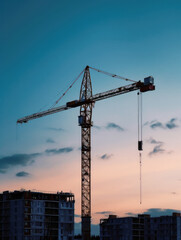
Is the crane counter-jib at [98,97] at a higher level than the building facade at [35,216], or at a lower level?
higher

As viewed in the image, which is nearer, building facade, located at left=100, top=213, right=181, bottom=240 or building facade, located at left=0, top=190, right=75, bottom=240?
building facade, located at left=0, top=190, right=75, bottom=240

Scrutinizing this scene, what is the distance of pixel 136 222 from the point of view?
200 meters

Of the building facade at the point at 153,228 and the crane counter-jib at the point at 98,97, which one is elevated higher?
the crane counter-jib at the point at 98,97

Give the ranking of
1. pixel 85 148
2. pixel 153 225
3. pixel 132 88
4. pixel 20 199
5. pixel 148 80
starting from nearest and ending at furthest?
pixel 148 80 < pixel 132 88 < pixel 85 148 < pixel 20 199 < pixel 153 225

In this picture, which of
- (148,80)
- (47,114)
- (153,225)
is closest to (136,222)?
(153,225)

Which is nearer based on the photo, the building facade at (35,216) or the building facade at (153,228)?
the building facade at (35,216)

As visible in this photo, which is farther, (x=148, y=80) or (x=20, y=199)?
(x=20, y=199)

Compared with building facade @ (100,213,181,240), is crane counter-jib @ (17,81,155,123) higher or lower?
higher

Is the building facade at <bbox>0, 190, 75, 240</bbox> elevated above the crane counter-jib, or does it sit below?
below

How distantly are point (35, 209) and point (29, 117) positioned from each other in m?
39.0

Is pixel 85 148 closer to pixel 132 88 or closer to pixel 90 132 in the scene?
→ pixel 90 132

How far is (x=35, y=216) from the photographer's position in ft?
596

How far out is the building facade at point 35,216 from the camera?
179125mm

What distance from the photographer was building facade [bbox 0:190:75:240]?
588 feet
